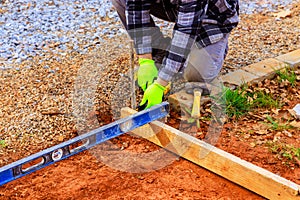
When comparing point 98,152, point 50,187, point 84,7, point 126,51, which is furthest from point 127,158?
point 84,7

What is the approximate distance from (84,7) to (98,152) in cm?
301

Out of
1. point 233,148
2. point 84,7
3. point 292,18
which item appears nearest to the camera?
point 233,148

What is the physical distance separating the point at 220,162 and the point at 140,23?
1133 millimetres

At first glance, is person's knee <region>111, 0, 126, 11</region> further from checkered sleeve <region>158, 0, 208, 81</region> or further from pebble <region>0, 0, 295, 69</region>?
pebble <region>0, 0, 295, 69</region>

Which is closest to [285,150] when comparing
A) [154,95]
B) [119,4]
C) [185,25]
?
[154,95]

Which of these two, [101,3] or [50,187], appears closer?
[50,187]

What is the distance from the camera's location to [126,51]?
4.37 meters

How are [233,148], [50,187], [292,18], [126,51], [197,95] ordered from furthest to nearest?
[292,18] < [126,51] < [197,95] < [233,148] < [50,187]

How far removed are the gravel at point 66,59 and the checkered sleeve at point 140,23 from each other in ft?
1.48

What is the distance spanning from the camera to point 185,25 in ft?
9.51

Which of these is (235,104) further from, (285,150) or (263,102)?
(285,150)

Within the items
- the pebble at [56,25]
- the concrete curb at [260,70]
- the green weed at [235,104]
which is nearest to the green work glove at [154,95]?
the green weed at [235,104]

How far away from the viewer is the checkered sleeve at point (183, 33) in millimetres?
2854

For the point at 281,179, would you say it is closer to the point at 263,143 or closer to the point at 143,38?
the point at 263,143
